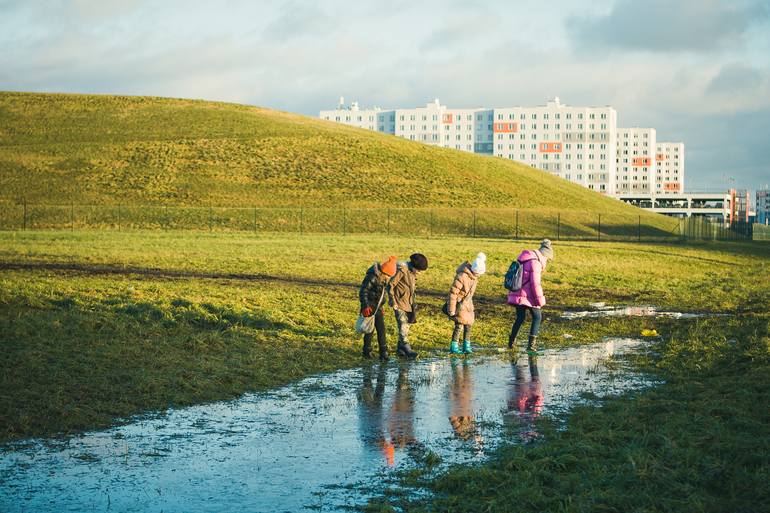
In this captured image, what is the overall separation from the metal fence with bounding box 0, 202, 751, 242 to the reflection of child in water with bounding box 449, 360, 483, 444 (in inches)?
2073

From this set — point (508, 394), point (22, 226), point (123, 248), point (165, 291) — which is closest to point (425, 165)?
point (22, 226)

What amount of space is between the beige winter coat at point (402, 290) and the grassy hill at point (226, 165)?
2339 inches

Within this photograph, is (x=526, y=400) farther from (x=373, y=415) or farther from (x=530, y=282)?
(x=530, y=282)

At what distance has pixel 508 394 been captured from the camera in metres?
11.9

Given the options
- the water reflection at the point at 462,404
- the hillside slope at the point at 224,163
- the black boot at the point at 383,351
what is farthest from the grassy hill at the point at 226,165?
the water reflection at the point at 462,404

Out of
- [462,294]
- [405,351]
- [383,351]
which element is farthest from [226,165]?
[383,351]

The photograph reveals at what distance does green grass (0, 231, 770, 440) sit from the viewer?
11.8m

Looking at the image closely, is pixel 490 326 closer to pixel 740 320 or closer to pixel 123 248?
pixel 740 320

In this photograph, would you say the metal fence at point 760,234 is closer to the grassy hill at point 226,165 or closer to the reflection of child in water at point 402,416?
the grassy hill at point 226,165

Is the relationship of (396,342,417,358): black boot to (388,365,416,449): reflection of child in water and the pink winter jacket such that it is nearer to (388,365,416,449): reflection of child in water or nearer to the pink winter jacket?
(388,365,416,449): reflection of child in water

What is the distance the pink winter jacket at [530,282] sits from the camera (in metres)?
15.9

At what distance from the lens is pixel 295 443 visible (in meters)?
9.23

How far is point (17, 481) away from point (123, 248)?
32.6m

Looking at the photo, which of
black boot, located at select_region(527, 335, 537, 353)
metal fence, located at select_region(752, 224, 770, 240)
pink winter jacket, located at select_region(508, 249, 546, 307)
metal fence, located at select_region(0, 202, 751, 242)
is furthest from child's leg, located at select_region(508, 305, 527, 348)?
metal fence, located at select_region(752, 224, 770, 240)
